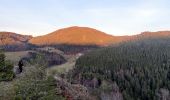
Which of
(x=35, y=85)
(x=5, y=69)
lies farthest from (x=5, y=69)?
(x=35, y=85)

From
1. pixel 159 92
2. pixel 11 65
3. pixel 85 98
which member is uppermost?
pixel 11 65

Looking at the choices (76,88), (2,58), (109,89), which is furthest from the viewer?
(109,89)

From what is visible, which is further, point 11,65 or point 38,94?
point 11,65

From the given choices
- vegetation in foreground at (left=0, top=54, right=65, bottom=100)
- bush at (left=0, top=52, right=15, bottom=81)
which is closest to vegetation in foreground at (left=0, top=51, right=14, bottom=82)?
bush at (left=0, top=52, right=15, bottom=81)

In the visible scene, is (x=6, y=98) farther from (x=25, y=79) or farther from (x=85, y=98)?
(x=85, y=98)

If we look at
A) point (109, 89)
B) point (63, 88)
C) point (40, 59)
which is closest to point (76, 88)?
point (63, 88)

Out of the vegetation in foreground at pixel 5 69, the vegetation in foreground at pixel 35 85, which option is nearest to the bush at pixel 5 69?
the vegetation in foreground at pixel 5 69

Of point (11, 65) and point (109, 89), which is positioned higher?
point (11, 65)

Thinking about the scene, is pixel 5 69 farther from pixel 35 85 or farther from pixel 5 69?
pixel 35 85

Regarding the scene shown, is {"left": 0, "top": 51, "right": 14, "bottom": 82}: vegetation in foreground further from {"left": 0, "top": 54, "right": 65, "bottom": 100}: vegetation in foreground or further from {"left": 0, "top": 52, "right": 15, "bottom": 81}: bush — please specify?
{"left": 0, "top": 54, "right": 65, "bottom": 100}: vegetation in foreground

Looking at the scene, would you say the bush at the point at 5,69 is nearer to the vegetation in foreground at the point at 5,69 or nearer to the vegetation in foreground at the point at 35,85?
the vegetation in foreground at the point at 5,69

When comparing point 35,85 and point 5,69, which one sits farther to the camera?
point 5,69
